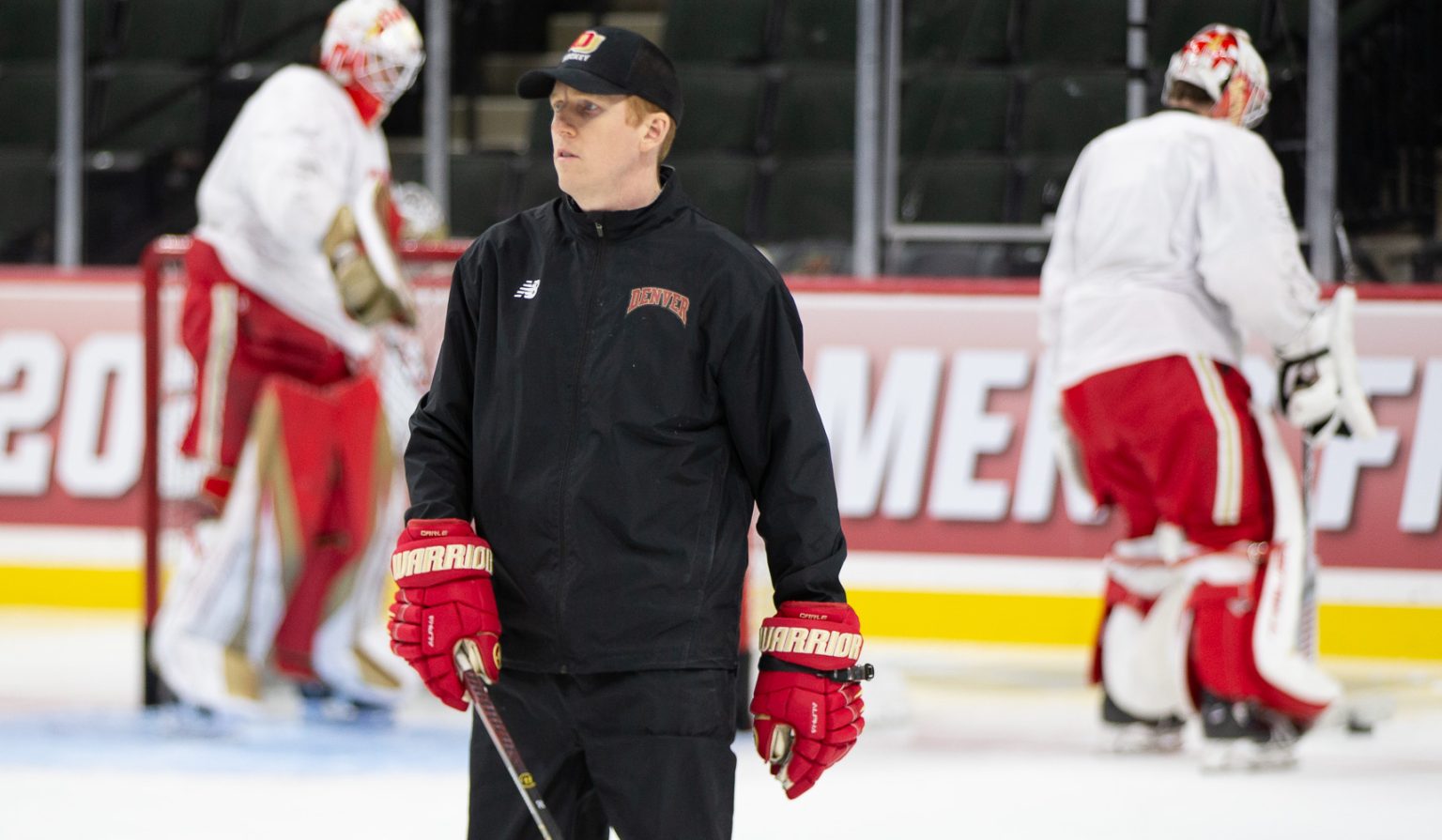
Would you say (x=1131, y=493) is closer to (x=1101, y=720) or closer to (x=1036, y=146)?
(x=1101, y=720)

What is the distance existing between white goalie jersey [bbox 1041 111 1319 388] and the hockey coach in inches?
93.4

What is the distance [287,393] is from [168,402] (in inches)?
21.7

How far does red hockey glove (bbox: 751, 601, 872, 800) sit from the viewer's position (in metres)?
2.14

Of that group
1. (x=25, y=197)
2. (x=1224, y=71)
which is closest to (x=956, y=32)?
(x=1224, y=71)

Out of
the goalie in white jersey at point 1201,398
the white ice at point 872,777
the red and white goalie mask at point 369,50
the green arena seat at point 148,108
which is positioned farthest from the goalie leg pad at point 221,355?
the green arena seat at point 148,108

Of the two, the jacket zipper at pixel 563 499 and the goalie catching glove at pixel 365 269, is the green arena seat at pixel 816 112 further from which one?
the jacket zipper at pixel 563 499

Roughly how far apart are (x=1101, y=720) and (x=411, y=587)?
9.26ft

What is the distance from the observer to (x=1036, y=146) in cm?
638

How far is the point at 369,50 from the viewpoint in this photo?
190 inches

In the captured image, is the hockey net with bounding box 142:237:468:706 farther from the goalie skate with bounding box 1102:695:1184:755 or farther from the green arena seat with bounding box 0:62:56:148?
the green arena seat with bounding box 0:62:56:148

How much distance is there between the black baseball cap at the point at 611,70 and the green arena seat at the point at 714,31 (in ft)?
16.2

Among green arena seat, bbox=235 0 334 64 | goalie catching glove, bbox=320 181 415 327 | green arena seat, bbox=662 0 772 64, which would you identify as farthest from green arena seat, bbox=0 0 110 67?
goalie catching glove, bbox=320 181 415 327

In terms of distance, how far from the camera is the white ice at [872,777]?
3.88 metres

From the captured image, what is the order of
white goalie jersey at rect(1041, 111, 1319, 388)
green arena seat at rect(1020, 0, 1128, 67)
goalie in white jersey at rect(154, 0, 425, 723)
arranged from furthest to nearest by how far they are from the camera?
green arena seat at rect(1020, 0, 1128, 67) → goalie in white jersey at rect(154, 0, 425, 723) → white goalie jersey at rect(1041, 111, 1319, 388)
